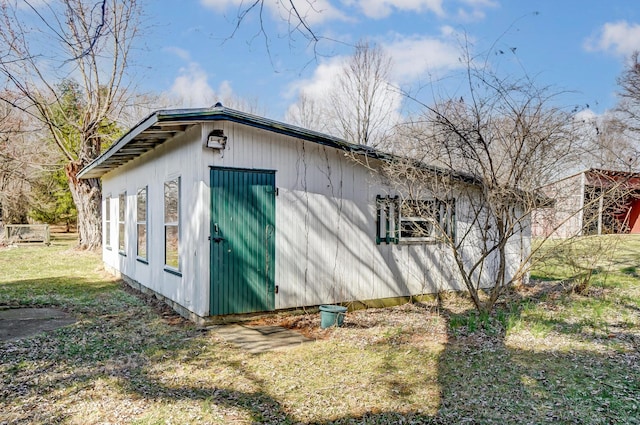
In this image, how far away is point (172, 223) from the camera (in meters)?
7.04

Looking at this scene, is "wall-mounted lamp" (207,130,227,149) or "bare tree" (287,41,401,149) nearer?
"wall-mounted lamp" (207,130,227,149)

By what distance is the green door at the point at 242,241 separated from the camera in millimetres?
6008

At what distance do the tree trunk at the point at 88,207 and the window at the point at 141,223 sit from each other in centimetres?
936

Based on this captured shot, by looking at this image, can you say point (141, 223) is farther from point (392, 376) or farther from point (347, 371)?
point (392, 376)

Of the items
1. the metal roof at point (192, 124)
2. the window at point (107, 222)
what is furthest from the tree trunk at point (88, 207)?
the metal roof at point (192, 124)

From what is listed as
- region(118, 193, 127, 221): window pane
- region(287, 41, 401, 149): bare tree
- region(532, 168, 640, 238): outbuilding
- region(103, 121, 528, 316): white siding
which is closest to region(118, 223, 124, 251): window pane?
region(118, 193, 127, 221): window pane

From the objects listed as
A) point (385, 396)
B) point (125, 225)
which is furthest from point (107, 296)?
point (385, 396)

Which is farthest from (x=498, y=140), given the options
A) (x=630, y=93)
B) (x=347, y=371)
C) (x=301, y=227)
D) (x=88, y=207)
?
(x=88, y=207)

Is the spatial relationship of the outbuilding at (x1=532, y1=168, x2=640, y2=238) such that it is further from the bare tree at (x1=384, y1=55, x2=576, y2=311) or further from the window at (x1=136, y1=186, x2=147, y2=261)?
the window at (x1=136, y1=186, x2=147, y2=261)

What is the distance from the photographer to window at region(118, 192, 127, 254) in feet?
34.4

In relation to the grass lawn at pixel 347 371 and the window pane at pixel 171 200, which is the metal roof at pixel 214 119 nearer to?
the window pane at pixel 171 200

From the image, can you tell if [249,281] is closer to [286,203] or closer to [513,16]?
[286,203]

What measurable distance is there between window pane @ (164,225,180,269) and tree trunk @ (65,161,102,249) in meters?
11.6

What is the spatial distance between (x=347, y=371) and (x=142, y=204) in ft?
20.0
